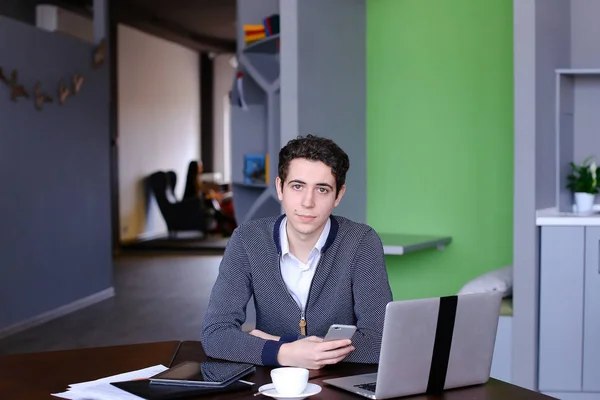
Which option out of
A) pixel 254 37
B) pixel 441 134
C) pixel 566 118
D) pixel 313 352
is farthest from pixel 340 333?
pixel 254 37

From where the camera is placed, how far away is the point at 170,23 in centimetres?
1372

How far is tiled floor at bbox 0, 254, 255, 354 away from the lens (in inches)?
243

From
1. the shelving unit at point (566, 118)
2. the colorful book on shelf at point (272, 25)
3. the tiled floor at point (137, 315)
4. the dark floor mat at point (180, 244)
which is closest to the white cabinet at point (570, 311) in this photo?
the shelving unit at point (566, 118)

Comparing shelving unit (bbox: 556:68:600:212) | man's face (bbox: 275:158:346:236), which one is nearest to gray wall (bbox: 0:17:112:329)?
shelving unit (bbox: 556:68:600:212)

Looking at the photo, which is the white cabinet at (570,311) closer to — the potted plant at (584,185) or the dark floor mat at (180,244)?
the potted plant at (584,185)

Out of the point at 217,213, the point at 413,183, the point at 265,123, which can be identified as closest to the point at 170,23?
the point at 217,213

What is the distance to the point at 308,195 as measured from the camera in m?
2.30

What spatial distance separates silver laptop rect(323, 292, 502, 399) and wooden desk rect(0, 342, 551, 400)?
33 millimetres

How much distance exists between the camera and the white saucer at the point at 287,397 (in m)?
1.73

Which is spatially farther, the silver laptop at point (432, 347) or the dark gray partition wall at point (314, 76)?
the dark gray partition wall at point (314, 76)

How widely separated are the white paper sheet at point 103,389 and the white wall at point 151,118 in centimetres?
1085

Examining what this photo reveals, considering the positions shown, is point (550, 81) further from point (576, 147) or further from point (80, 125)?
point (80, 125)

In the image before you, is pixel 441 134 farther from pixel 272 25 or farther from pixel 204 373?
pixel 204 373

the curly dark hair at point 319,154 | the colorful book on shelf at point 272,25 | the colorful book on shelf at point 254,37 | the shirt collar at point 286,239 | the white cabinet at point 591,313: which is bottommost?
the white cabinet at point 591,313
